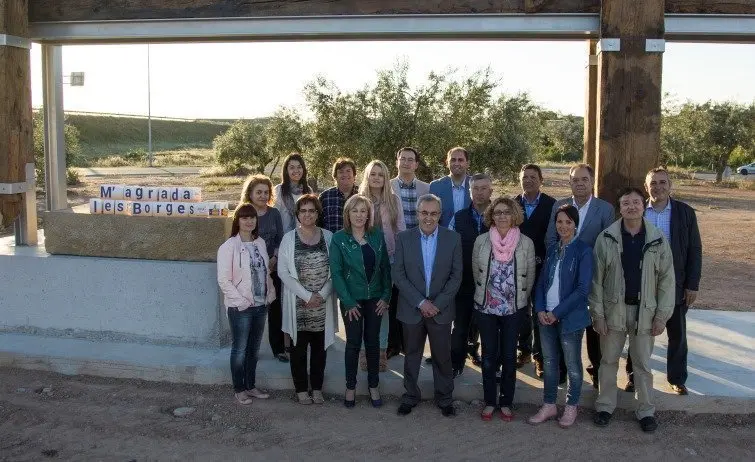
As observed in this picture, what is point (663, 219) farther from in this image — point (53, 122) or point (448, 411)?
point (53, 122)

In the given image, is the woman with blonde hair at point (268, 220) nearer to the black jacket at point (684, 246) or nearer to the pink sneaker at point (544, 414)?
the pink sneaker at point (544, 414)

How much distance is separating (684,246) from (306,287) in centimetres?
264

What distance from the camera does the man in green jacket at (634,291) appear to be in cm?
466

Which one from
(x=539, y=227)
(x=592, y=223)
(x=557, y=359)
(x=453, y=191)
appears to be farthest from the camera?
(x=453, y=191)

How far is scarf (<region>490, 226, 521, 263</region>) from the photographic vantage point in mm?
4816

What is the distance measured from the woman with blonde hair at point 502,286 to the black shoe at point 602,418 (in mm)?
562

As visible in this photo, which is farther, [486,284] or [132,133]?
[132,133]

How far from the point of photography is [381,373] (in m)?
5.64

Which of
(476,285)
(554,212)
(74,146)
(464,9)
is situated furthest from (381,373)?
(74,146)

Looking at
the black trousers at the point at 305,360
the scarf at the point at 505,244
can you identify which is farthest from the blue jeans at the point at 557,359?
the black trousers at the point at 305,360

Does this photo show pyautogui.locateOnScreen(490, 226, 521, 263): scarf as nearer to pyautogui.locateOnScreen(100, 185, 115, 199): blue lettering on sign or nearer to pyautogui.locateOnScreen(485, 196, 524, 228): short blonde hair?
pyautogui.locateOnScreen(485, 196, 524, 228): short blonde hair

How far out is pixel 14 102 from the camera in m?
6.73

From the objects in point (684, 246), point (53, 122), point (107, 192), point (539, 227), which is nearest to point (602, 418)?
point (684, 246)

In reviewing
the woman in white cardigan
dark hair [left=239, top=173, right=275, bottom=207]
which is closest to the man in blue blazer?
the woman in white cardigan
